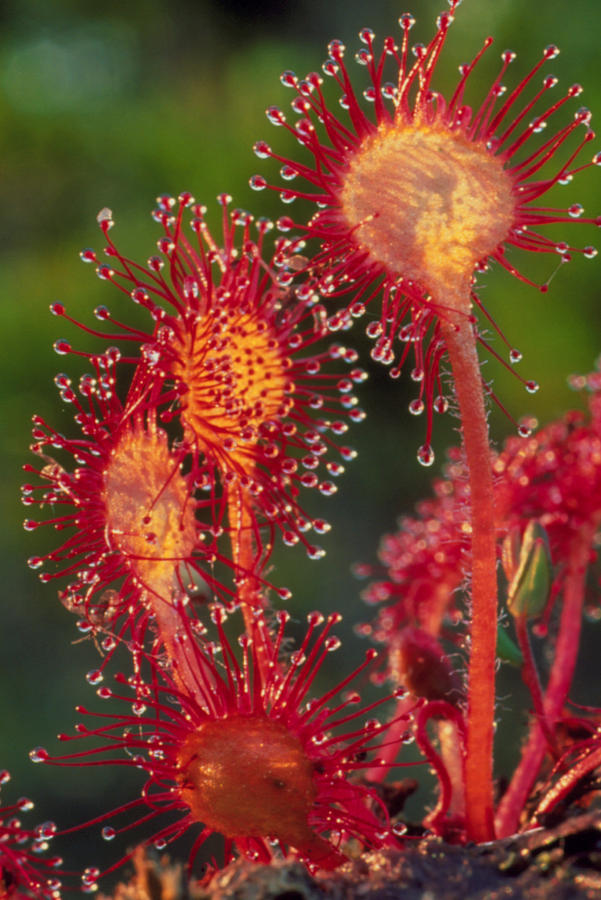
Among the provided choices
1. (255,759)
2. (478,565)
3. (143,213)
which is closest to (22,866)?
(255,759)

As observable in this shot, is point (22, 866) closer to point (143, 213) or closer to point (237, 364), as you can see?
point (237, 364)

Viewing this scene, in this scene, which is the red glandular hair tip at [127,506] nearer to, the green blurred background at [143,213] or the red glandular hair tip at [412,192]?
the red glandular hair tip at [412,192]

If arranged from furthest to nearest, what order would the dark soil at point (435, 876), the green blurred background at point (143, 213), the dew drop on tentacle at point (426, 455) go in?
the green blurred background at point (143, 213), the dew drop on tentacle at point (426, 455), the dark soil at point (435, 876)

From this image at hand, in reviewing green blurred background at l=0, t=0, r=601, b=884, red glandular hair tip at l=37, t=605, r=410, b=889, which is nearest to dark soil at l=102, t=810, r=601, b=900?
red glandular hair tip at l=37, t=605, r=410, b=889

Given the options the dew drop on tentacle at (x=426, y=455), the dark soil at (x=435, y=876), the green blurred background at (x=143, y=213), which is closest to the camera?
the dark soil at (x=435, y=876)

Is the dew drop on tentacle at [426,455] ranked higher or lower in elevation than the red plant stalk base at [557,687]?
higher

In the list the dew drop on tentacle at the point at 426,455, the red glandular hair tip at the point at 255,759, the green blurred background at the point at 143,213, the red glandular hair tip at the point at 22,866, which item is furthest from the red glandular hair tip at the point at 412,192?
the green blurred background at the point at 143,213
